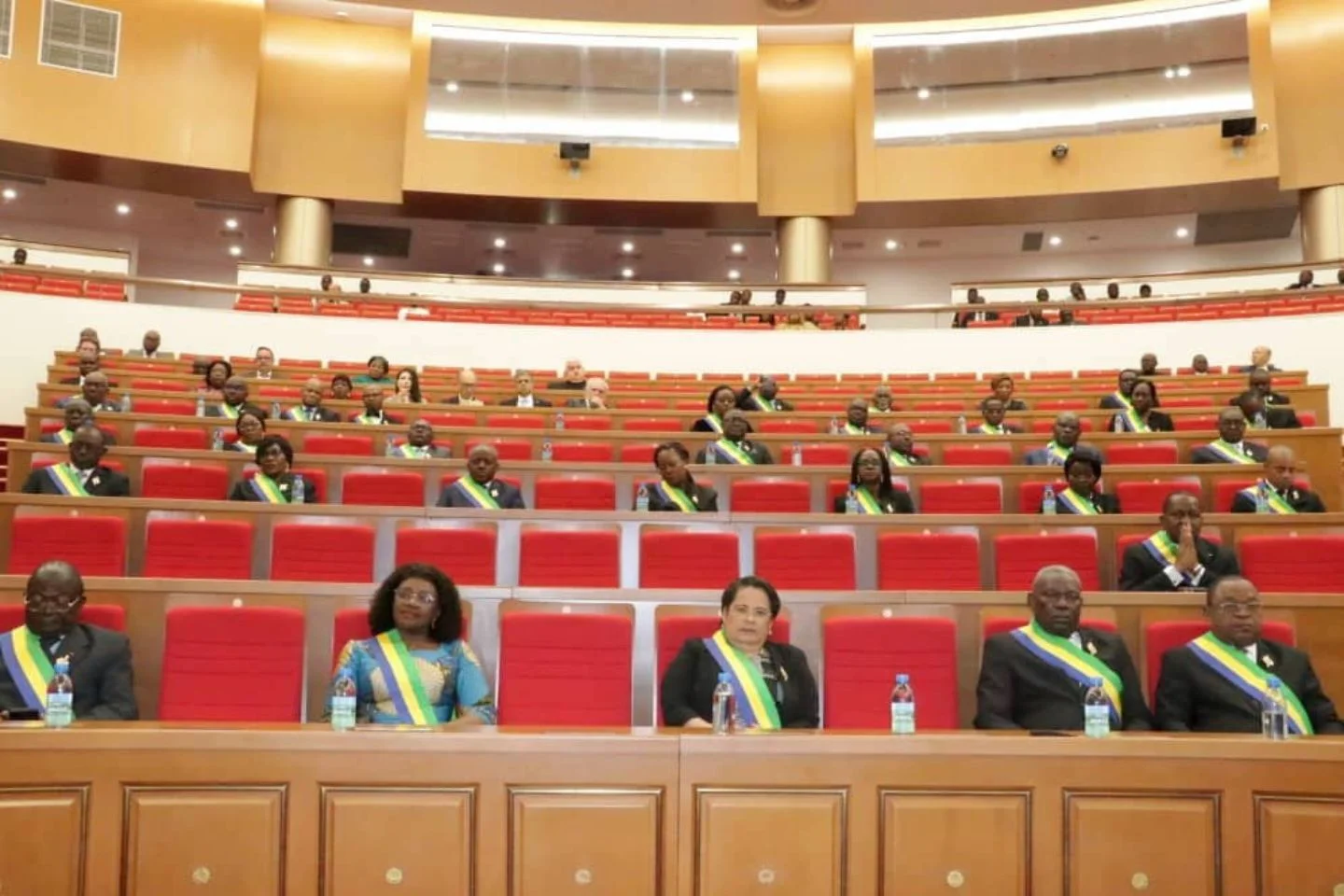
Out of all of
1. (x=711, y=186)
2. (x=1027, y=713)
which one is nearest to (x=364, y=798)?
(x=1027, y=713)

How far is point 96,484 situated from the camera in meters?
5.41

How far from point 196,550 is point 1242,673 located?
3558 millimetres

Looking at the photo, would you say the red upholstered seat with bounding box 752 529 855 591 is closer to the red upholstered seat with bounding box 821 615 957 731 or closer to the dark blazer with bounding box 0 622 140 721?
the red upholstered seat with bounding box 821 615 957 731

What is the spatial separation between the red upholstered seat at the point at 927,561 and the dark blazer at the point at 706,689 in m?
1.55

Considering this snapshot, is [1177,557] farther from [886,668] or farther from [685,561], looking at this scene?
[685,561]

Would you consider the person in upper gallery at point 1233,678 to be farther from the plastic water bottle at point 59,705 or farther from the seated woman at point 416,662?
the plastic water bottle at point 59,705

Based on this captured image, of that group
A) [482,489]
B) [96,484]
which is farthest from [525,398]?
[96,484]

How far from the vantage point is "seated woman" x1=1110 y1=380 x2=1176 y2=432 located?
7.14m

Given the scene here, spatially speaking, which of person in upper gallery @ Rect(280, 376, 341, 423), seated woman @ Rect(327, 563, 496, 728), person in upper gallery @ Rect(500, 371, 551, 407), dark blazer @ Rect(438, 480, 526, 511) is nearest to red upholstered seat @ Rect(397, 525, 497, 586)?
dark blazer @ Rect(438, 480, 526, 511)

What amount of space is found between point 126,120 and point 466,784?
12.9 meters

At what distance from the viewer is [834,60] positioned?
14898 millimetres

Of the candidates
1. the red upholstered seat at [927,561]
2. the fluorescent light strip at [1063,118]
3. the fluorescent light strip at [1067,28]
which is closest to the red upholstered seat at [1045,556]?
the red upholstered seat at [927,561]

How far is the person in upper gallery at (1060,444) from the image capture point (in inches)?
250

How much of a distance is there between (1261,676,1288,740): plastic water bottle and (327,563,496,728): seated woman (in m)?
1.81
